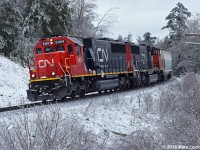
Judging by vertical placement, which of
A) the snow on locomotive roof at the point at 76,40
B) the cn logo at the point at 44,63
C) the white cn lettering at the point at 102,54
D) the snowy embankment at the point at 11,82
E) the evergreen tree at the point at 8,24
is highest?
the evergreen tree at the point at 8,24

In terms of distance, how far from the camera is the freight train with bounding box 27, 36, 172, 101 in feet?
58.4

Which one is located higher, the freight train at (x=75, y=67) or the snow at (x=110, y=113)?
the freight train at (x=75, y=67)

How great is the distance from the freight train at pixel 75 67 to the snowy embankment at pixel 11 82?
2863mm

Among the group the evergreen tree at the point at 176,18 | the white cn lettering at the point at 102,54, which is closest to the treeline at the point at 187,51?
the evergreen tree at the point at 176,18

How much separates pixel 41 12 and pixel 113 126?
23067 millimetres

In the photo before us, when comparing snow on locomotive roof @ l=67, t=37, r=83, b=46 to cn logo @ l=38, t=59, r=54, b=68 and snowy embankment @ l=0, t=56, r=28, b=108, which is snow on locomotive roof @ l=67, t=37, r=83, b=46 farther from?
snowy embankment @ l=0, t=56, r=28, b=108

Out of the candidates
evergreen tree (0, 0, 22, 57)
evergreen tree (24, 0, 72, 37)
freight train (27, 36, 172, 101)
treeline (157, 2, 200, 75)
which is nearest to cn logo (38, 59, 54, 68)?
freight train (27, 36, 172, 101)

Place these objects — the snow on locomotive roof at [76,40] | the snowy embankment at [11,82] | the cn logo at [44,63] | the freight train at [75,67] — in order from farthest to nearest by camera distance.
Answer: the snowy embankment at [11,82] → the snow on locomotive roof at [76,40] → the cn logo at [44,63] → the freight train at [75,67]

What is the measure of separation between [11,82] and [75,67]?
26.8 ft

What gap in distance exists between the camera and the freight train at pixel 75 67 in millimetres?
17812

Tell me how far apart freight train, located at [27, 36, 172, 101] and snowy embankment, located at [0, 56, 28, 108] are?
2.86 meters

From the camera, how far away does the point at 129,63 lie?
27797 mm

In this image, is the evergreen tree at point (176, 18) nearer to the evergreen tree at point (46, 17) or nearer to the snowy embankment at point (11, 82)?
the evergreen tree at point (46, 17)

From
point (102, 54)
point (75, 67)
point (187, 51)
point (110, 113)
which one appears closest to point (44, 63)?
point (75, 67)
